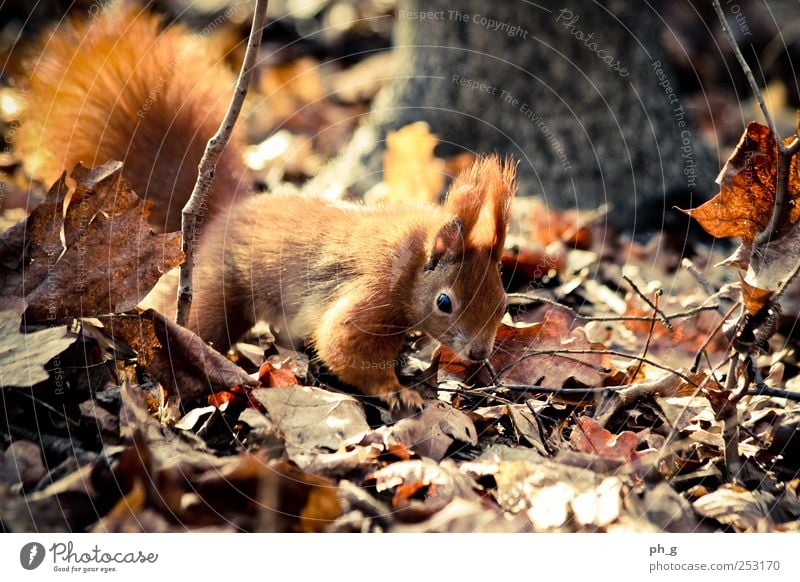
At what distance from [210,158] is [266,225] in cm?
53

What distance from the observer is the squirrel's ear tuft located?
1.83 meters

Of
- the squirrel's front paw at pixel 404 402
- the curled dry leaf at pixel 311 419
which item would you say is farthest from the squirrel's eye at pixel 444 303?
the curled dry leaf at pixel 311 419

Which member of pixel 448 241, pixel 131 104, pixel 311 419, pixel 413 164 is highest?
pixel 413 164

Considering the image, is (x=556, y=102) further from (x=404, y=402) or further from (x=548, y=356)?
(x=404, y=402)

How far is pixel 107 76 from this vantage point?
204 cm

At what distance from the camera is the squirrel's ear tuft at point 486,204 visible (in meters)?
1.83

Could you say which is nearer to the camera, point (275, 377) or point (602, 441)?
point (602, 441)

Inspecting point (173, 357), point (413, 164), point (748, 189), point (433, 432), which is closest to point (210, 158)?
point (173, 357)

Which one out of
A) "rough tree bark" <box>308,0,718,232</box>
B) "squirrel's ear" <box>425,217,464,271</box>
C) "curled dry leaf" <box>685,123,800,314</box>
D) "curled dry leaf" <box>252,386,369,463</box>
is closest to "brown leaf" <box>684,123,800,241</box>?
"curled dry leaf" <box>685,123,800,314</box>

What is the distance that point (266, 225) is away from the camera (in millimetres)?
2162

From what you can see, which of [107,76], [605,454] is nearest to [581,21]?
[107,76]

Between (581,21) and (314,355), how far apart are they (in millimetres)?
1797

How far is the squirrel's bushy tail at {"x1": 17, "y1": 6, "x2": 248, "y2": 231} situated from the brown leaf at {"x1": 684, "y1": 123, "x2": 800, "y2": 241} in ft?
4.44
